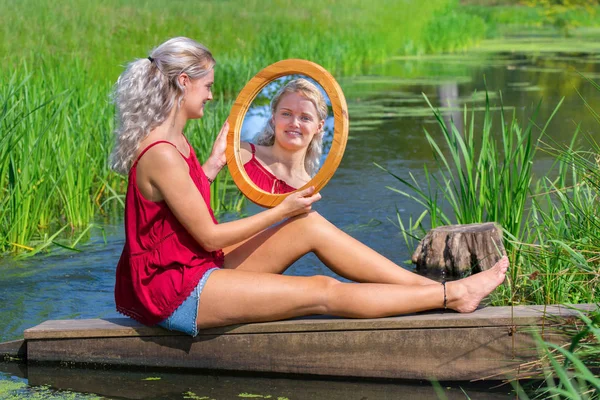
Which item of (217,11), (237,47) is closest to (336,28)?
(217,11)

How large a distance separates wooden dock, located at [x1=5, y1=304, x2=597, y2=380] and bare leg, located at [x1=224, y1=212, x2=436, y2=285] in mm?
Answer: 188

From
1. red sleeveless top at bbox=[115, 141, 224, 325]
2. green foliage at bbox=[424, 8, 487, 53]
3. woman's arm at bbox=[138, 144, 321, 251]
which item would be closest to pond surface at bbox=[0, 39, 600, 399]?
red sleeveless top at bbox=[115, 141, 224, 325]

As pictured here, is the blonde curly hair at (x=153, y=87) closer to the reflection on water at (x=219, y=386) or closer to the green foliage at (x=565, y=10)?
the reflection on water at (x=219, y=386)

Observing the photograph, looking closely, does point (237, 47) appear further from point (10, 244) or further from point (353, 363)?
point (353, 363)

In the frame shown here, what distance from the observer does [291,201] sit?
10.6 ft

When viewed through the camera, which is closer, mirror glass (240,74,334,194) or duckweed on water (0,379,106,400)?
duckweed on water (0,379,106,400)

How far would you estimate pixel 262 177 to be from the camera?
3.54 metres

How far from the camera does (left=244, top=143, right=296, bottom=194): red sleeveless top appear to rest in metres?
3.48

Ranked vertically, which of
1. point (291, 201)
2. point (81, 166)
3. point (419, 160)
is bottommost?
point (419, 160)

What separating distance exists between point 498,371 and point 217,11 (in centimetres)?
1383

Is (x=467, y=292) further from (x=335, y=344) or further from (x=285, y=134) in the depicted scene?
(x=285, y=134)

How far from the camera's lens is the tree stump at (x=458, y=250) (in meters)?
4.21

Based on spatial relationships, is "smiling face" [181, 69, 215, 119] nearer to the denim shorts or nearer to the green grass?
the denim shorts

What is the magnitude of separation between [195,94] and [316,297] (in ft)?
2.55
